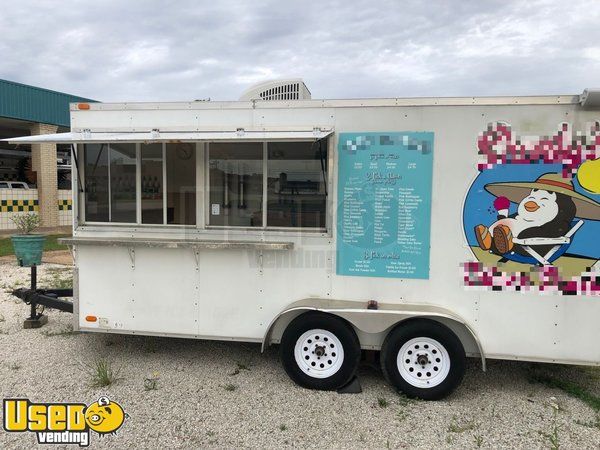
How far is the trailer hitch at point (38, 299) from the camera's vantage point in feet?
16.7

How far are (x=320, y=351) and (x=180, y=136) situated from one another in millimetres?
2357

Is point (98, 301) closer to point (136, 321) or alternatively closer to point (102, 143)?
point (136, 321)

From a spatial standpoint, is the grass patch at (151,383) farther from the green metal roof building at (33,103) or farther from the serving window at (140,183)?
the green metal roof building at (33,103)

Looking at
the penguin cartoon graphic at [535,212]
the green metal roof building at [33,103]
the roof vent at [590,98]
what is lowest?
the penguin cartoon graphic at [535,212]

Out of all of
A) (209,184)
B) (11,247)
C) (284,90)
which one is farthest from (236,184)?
(11,247)

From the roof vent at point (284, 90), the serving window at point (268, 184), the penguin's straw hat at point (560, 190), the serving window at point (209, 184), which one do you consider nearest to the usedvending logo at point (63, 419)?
the serving window at point (209, 184)

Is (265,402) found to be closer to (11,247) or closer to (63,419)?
(63,419)

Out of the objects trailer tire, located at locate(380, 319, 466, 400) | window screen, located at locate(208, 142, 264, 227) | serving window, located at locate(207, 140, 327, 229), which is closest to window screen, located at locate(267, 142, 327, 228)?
serving window, located at locate(207, 140, 327, 229)

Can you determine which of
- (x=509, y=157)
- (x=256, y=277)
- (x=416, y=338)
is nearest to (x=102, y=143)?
(x=256, y=277)

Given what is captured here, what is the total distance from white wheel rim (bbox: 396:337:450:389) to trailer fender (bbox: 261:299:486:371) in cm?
21

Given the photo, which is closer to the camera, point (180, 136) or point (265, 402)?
point (265, 402)

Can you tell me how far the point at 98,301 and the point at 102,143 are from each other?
5.15 ft

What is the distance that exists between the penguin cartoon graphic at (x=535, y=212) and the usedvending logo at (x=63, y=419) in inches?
135

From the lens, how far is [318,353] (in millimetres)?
4082
